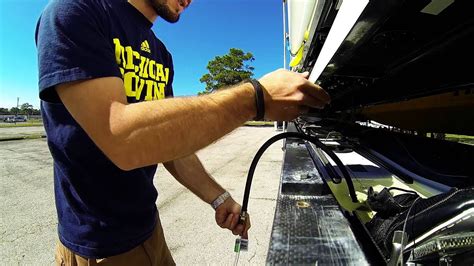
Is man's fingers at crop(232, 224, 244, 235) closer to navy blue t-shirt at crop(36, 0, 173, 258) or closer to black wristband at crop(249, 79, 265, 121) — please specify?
navy blue t-shirt at crop(36, 0, 173, 258)

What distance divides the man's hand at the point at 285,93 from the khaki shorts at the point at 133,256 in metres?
0.89

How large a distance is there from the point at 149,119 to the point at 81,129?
1.48ft

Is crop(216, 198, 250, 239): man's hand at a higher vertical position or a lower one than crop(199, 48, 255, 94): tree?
lower

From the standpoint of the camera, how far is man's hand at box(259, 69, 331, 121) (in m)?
1.03

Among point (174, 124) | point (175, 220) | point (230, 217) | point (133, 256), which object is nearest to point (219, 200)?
point (230, 217)

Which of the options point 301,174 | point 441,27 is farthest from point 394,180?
point 441,27

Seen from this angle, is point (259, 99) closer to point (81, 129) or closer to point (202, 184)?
point (81, 129)

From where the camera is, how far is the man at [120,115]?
0.88 meters

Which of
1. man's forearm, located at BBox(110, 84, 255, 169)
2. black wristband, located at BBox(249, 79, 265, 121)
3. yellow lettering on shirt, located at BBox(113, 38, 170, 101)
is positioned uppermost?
yellow lettering on shirt, located at BBox(113, 38, 170, 101)

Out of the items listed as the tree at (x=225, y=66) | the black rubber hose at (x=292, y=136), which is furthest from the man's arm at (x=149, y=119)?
the tree at (x=225, y=66)

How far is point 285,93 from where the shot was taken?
1.03m

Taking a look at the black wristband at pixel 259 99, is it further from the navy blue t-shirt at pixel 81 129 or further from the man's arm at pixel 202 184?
the man's arm at pixel 202 184

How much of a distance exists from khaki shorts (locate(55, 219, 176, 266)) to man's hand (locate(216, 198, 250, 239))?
33 centimetres

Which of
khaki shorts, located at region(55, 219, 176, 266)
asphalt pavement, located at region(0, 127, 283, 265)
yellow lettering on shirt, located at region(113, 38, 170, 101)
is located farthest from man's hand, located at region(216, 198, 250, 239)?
yellow lettering on shirt, located at region(113, 38, 170, 101)
